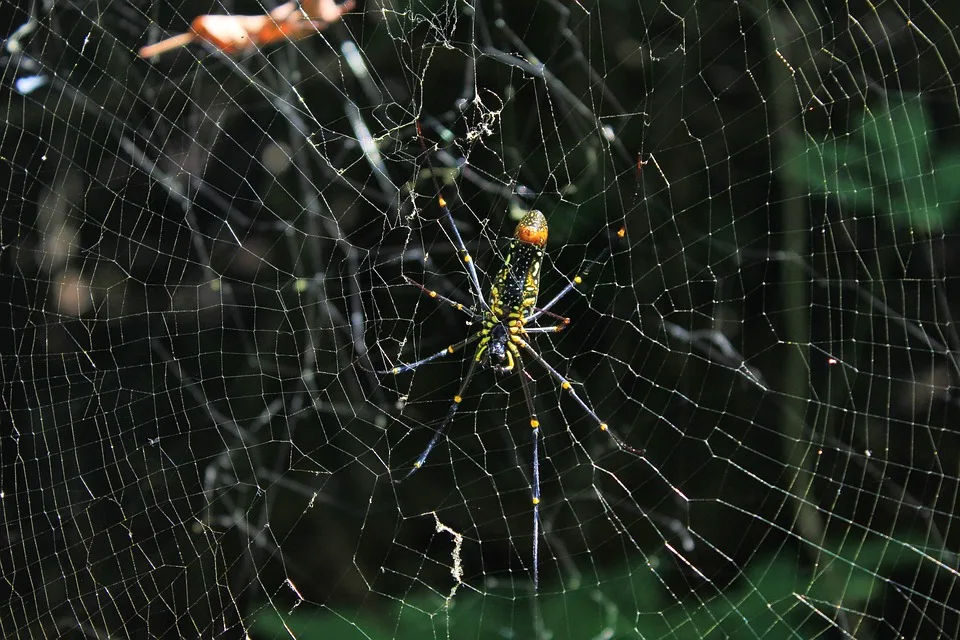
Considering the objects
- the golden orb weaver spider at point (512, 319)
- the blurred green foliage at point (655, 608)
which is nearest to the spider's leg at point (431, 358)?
the golden orb weaver spider at point (512, 319)

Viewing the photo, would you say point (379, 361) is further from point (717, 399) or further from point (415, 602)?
point (717, 399)

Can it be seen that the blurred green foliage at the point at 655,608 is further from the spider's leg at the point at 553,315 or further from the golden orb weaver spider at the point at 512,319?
the spider's leg at the point at 553,315

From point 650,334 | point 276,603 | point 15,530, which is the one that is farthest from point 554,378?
point 15,530

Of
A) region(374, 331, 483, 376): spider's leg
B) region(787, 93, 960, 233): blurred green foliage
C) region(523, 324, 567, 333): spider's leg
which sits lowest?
region(374, 331, 483, 376): spider's leg

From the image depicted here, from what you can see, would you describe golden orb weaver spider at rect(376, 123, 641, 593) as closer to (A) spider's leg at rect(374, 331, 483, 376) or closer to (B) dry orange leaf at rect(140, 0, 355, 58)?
(A) spider's leg at rect(374, 331, 483, 376)

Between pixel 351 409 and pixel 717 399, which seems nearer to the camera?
pixel 717 399

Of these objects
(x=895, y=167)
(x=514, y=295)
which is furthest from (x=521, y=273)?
(x=895, y=167)

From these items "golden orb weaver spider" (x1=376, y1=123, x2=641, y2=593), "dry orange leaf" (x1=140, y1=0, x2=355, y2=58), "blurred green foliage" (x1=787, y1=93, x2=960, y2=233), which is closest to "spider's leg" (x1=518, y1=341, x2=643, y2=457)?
"golden orb weaver spider" (x1=376, y1=123, x2=641, y2=593)
